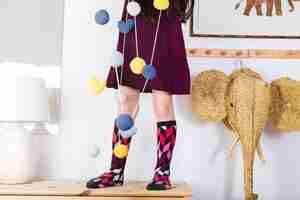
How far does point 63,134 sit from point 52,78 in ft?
0.79

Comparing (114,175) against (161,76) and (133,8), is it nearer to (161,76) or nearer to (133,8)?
(161,76)

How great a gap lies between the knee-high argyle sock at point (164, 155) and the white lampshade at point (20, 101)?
0.46m

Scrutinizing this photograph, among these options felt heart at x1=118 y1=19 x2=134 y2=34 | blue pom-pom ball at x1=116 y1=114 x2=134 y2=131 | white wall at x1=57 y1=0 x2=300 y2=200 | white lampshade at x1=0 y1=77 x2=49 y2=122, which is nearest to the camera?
blue pom-pom ball at x1=116 y1=114 x2=134 y2=131

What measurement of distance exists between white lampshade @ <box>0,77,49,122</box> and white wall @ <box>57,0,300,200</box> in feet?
0.98

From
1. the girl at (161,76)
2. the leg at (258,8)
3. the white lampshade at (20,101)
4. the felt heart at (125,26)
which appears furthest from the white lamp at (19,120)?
the leg at (258,8)

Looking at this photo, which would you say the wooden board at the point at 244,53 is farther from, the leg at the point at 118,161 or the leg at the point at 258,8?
the leg at the point at 118,161

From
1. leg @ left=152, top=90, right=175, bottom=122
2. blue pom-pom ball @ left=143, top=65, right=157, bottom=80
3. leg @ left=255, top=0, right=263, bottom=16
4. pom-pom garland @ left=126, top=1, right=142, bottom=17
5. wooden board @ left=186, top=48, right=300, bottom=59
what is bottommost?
leg @ left=152, top=90, right=175, bottom=122

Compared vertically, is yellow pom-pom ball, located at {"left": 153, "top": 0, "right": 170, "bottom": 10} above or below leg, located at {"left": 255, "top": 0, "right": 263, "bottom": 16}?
below

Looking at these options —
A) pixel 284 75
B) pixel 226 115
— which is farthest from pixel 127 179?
pixel 284 75

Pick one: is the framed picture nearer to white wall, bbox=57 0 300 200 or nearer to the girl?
white wall, bbox=57 0 300 200

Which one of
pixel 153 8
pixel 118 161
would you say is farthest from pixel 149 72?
pixel 118 161

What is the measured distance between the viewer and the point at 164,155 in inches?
70.7

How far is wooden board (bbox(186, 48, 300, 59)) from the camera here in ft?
7.18

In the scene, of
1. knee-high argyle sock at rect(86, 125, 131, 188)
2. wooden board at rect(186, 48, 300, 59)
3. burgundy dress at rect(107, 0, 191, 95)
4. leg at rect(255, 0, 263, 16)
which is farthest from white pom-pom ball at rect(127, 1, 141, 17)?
leg at rect(255, 0, 263, 16)
